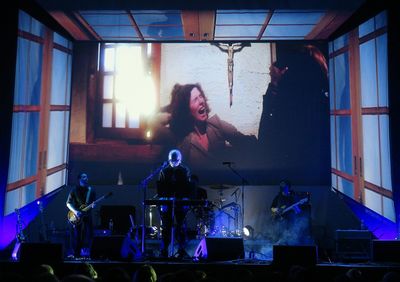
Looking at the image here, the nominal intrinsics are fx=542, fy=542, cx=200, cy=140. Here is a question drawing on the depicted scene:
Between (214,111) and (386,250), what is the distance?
5434mm

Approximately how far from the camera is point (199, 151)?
1152cm

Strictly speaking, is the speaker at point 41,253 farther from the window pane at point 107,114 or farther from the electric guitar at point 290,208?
the window pane at point 107,114

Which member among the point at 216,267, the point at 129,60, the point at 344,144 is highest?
the point at 129,60

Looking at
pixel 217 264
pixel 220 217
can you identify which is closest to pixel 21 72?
pixel 220 217

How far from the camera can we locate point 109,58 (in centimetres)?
1182

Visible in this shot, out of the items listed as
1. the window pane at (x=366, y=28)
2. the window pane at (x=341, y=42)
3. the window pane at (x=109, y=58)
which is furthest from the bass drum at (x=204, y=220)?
the window pane at (x=366, y=28)

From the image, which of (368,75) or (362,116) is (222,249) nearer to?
(362,116)

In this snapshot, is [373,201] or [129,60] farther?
[129,60]

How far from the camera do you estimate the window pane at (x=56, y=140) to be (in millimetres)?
11016

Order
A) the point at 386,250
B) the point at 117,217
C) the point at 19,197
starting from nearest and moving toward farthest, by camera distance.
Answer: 1. the point at 386,250
2. the point at 19,197
3. the point at 117,217

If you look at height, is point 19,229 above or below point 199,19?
below

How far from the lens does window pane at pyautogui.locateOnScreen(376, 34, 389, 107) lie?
359 inches

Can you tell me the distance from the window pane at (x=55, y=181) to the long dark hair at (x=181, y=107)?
2.53 metres

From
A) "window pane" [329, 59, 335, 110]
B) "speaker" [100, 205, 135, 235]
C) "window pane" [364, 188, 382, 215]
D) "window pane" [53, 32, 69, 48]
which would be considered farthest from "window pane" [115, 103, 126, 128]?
"window pane" [364, 188, 382, 215]
